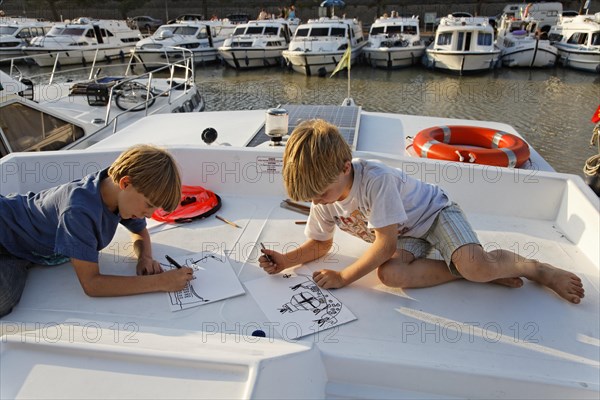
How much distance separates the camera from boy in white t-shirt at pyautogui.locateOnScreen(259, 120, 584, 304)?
5.63 ft

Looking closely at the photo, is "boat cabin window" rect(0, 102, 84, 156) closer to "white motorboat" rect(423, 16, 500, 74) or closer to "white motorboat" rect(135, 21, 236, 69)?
"white motorboat" rect(135, 21, 236, 69)

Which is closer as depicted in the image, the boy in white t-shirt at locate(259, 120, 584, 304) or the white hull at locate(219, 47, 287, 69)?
the boy in white t-shirt at locate(259, 120, 584, 304)

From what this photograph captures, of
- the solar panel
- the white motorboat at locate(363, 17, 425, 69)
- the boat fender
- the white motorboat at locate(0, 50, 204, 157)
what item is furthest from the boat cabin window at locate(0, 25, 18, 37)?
the boat fender

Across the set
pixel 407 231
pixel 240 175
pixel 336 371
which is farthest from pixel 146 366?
pixel 240 175

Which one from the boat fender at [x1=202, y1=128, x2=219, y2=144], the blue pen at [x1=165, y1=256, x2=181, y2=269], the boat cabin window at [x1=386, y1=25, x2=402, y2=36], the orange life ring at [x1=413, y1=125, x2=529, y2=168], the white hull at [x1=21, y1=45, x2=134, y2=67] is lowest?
the white hull at [x1=21, y1=45, x2=134, y2=67]

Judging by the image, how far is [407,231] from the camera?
6.94 ft

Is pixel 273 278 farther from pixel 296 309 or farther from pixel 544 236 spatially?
pixel 544 236

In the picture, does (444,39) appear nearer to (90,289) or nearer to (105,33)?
(105,33)

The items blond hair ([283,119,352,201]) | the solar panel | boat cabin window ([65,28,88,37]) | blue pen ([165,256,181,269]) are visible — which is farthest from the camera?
boat cabin window ([65,28,88,37])

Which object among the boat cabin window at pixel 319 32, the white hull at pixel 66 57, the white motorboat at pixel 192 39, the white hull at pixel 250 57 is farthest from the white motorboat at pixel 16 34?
the boat cabin window at pixel 319 32

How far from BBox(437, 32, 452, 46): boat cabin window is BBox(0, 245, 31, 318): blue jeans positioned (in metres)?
18.3

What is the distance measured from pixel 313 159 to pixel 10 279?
1.32 meters

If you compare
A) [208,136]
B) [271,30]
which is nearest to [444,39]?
[271,30]

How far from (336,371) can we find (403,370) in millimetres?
224
